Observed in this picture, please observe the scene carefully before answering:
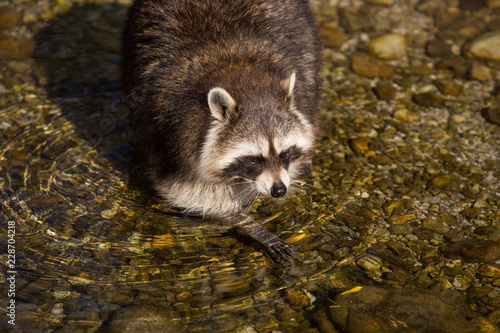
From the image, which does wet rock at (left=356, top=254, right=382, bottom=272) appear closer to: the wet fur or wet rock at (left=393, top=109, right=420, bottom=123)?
the wet fur

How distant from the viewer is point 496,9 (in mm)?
7246

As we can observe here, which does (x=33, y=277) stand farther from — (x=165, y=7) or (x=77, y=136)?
(x=165, y=7)

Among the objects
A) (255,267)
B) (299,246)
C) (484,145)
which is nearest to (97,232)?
(255,267)

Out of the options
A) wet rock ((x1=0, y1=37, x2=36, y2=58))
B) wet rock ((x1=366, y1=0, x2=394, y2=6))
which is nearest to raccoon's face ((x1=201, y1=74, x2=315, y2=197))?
wet rock ((x1=0, y1=37, x2=36, y2=58))

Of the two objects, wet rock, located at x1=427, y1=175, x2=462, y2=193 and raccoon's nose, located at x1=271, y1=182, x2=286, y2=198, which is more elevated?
raccoon's nose, located at x1=271, y1=182, x2=286, y2=198

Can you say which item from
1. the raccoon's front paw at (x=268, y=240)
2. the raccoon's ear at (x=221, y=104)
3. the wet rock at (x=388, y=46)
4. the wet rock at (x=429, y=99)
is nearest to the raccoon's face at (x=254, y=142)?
the raccoon's ear at (x=221, y=104)

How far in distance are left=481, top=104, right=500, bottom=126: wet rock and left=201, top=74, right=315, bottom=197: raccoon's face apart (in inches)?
95.6

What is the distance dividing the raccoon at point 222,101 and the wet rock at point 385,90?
132cm

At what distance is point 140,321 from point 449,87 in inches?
162

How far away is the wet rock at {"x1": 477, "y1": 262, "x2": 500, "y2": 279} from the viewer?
3988 mm

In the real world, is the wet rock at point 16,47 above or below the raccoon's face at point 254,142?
below

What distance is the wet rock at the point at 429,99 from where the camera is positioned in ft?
19.2

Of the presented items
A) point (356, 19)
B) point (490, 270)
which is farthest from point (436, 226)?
point (356, 19)

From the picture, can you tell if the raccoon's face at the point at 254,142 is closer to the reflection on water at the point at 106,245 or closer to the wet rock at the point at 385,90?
the reflection on water at the point at 106,245
